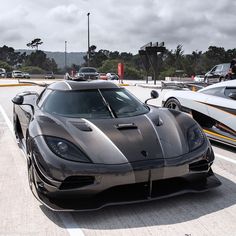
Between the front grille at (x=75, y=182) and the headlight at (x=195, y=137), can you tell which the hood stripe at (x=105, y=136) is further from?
the headlight at (x=195, y=137)

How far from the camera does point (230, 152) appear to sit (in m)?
6.34

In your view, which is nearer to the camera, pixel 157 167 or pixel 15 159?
pixel 157 167

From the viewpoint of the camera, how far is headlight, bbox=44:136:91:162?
12.2ft

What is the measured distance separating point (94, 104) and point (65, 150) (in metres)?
1.28

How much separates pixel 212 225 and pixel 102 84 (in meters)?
2.64

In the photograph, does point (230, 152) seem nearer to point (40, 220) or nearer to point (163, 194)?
point (163, 194)

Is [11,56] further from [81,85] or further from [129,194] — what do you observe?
[129,194]

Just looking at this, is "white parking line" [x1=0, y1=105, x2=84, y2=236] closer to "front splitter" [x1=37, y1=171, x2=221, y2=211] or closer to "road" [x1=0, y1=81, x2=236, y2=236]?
"road" [x1=0, y1=81, x2=236, y2=236]

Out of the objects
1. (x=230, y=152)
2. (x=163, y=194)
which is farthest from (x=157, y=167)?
(x=230, y=152)

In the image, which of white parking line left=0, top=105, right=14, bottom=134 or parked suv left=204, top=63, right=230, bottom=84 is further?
parked suv left=204, top=63, right=230, bottom=84

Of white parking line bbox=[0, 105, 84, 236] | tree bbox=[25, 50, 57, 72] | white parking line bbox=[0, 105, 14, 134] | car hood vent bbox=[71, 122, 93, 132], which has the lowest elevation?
tree bbox=[25, 50, 57, 72]

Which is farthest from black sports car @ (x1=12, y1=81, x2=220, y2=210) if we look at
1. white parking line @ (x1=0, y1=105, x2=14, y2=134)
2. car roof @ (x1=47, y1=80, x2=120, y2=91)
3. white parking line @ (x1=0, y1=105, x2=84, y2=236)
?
white parking line @ (x1=0, y1=105, x2=14, y2=134)

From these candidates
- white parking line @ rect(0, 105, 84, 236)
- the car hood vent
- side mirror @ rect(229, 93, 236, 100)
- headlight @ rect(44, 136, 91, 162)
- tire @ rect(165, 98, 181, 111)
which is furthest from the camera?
tire @ rect(165, 98, 181, 111)

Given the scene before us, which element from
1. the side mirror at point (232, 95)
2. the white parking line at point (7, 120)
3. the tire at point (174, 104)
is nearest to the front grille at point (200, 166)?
the side mirror at point (232, 95)
